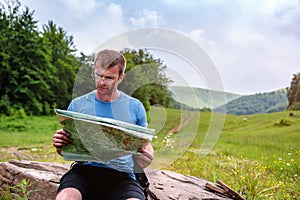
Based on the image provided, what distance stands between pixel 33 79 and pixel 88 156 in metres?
10.9

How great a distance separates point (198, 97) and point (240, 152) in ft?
9.08

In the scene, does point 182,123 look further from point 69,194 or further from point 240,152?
point 240,152

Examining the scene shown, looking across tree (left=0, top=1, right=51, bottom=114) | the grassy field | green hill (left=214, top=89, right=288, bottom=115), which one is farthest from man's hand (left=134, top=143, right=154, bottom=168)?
tree (left=0, top=1, right=51, bottom=114)

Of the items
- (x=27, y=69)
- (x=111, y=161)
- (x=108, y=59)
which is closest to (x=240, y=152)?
(x=111, y=161)

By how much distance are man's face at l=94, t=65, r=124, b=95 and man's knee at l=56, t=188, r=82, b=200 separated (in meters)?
0.57

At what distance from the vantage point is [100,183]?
176cm

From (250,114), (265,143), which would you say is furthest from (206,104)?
(250,114)

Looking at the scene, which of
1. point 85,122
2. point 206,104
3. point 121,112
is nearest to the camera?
point 85,122

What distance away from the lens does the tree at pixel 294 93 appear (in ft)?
14.6

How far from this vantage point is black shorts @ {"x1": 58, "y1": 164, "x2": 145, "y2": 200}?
1.69 metres

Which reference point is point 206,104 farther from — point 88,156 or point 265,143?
point 265,143

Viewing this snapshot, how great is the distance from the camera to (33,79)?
38.5 feet

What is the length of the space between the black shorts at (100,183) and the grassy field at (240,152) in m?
0.43

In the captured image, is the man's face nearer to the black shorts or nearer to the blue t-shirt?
the blue t-shirt
